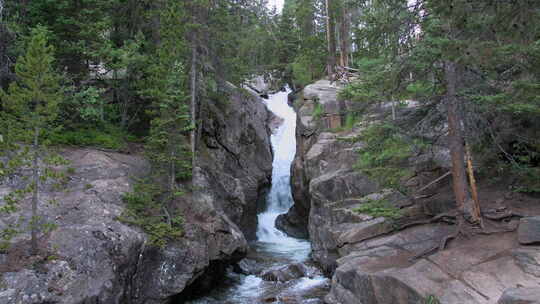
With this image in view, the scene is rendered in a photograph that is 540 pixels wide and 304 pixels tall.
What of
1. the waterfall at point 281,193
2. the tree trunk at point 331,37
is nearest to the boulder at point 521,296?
the waterfall at point 281,193

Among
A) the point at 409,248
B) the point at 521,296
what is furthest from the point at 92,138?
the point at 521,296

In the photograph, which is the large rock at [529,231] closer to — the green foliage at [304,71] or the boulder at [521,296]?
the boulder at [521,296]

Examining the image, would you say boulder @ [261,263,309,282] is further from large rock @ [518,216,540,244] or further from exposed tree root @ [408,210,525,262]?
large rock @ [518,216,540,244]

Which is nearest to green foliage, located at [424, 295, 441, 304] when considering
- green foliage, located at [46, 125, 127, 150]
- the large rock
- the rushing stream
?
the large rock

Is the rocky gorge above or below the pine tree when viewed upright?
below

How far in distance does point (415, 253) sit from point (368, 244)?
8.07 feet

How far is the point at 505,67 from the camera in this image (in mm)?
10602

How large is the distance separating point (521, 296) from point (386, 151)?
16.7 feet

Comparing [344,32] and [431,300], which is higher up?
[344,32]

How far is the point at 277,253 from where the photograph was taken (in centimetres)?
1959

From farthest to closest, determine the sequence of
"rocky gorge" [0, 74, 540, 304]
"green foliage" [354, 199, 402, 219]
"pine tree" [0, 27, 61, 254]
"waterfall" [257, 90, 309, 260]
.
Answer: "waterfall" [257, 90, 309, 260] → "green foliage" [354, 199, 402, 219] → "pine tree" [0, 27, 61, 254] → "rocky gorge" [0, 74, 540, 304]

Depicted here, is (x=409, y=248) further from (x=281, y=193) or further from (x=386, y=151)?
(x=281, y=193)

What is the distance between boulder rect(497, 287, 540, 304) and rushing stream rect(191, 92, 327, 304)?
7.57 metres

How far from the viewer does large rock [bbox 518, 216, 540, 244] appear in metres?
8.45
